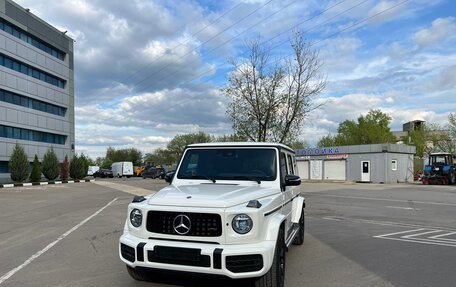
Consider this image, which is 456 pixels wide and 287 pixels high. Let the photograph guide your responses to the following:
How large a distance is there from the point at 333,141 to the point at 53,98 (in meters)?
48.4

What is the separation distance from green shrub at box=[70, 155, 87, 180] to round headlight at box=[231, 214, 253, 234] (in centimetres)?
4669

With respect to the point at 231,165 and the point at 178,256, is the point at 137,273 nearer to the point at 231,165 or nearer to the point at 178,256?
the point at 178,256

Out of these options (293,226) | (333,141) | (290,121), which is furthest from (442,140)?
(293,226)

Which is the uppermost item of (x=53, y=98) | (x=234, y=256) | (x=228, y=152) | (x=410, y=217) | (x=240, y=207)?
(x=53, y=98)

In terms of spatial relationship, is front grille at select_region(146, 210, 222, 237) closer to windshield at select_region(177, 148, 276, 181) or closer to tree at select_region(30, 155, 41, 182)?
windshield at select_region(177, 148, 276, 181)

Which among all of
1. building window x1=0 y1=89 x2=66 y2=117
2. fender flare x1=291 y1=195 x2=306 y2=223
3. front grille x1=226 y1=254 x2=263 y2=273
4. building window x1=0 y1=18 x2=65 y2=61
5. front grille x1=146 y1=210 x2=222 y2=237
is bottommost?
front grille x1=226 y1=254 x2=263 y2=273

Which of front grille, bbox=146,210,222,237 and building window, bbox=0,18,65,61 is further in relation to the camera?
building window, bbox=0,18,65,61

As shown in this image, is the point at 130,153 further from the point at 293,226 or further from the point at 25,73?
the point at 293,226

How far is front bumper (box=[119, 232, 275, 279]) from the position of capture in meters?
4.24

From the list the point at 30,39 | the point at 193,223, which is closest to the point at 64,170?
the point at 30,39

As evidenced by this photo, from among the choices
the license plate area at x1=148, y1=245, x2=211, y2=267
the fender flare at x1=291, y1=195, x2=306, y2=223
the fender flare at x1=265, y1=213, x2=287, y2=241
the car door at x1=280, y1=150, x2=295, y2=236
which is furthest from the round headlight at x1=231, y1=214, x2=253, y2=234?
the fender flare at x1=291, y1=195, x2=306, y2=223

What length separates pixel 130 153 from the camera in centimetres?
11650

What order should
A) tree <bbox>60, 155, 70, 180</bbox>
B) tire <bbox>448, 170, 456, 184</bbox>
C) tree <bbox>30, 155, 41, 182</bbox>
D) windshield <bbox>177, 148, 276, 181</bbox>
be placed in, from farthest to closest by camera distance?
tree <bbox>60, 155, 70, 180</bbox> → tree <bbox>30, 155, 41, 182</bbox> → tire <bbox>448, 170, 456, 184</bbox> → windshield <bbox>177, 148, 276, 181</bbox>

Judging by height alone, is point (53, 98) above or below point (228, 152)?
above
